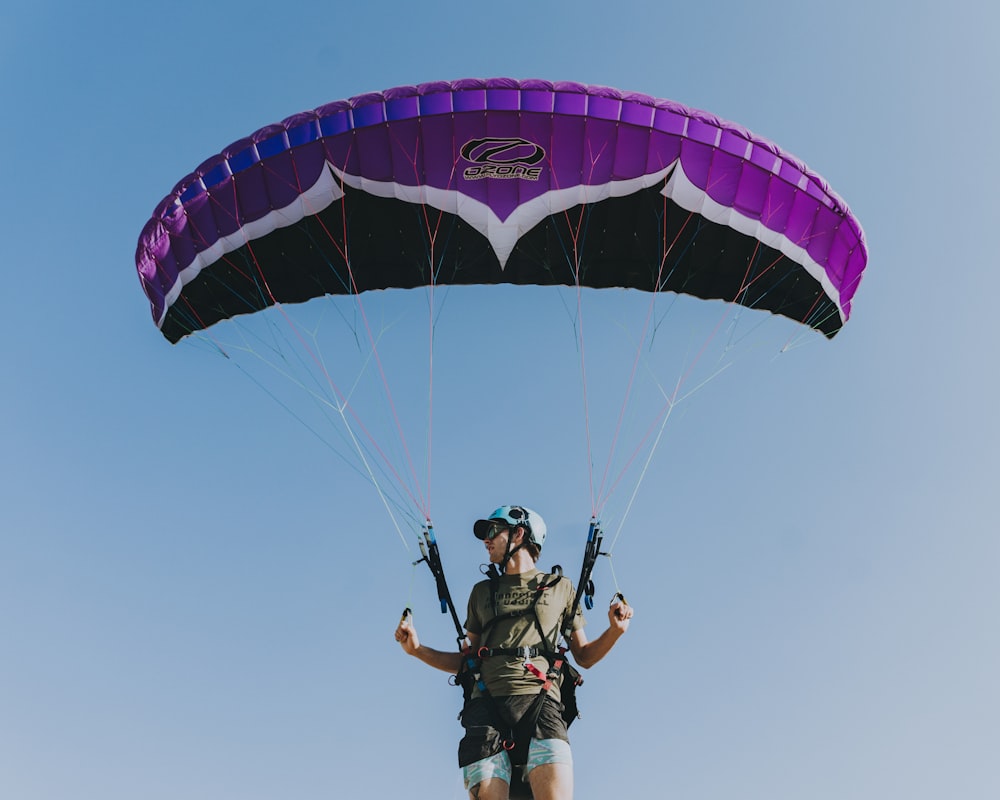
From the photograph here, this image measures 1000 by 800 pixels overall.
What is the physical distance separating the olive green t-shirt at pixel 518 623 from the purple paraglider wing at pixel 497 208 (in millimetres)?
3829

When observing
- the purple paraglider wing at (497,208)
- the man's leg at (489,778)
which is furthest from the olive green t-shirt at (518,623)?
Result: the purple paraglider wing at (497,208)

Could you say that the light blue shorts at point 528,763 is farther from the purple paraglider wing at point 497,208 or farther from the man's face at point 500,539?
the purple paraglider wing at point 497,208

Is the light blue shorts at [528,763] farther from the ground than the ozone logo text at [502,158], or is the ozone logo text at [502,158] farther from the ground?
the ozone logo text at [502,158]

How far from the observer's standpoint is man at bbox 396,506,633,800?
559cm

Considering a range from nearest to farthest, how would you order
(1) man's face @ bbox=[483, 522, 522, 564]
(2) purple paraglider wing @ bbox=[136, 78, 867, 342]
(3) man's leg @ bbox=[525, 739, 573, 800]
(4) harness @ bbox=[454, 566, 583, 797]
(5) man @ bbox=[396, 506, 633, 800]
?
(3) man's leg @ bbox=[525, 739, 573, 800]
(5) man @ bbox=[396, 506, 633, 800]
(4) harness @ bbox=[454, 566, 583, 797]
(1) man's face @ bbox=[483, 522, 522, 564]
(2) purple paraglider wing @ bbox=[136, 78, 867, 342]

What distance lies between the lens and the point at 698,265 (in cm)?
969

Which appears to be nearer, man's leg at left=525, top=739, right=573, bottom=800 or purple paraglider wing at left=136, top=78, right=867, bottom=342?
man's leg at left=525, top=739, right=573, bottom=800

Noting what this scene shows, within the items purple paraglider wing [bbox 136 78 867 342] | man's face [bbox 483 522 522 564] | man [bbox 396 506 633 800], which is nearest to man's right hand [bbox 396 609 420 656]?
man [bbox 396 506 633 800]

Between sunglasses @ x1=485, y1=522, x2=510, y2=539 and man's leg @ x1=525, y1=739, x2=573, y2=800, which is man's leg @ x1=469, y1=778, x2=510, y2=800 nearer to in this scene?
man's leg @ x1=525, y1=739, x2=573, y2=800

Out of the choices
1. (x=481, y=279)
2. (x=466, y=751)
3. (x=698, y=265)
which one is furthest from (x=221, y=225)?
(x=466, y=751)

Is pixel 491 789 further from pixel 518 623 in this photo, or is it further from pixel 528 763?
pixel 518 623

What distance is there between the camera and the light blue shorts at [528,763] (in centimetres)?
556

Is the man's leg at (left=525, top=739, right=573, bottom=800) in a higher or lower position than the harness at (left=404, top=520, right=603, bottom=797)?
lower

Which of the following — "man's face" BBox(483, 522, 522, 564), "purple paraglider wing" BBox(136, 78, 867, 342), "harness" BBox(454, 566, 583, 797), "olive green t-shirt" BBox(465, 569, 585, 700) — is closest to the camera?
"harness" BBox(454, 566, 583, 797)
